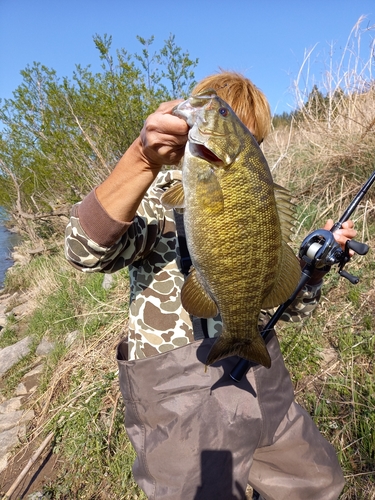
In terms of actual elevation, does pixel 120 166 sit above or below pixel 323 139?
above

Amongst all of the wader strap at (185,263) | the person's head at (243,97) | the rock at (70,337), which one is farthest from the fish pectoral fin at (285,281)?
the rock at (70,337)

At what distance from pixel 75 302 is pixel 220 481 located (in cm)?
542

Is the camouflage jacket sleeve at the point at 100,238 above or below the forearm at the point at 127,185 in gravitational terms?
below

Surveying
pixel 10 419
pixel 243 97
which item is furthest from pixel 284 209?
pixel 10 419

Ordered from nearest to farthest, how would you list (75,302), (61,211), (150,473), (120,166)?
1. (120,166)
2. (150,473)
3. (75,302)
4. (61,211)

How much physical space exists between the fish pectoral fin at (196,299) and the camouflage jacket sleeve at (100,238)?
34 centimetres

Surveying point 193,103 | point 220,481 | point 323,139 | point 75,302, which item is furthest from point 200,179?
point 75,302

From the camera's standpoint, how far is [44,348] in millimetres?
6125

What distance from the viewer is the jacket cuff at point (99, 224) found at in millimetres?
1466

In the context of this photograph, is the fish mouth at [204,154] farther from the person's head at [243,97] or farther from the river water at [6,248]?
the river water at [6,248]

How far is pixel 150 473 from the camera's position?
67.6 inches

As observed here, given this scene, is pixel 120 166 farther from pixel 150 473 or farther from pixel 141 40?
pixel 141 40

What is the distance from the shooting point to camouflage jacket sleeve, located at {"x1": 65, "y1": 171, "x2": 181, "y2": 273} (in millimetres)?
1477

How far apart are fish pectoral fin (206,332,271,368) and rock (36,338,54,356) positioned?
17.1 ft
